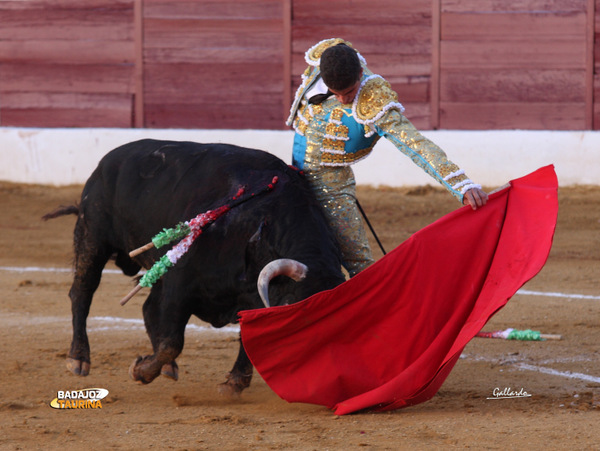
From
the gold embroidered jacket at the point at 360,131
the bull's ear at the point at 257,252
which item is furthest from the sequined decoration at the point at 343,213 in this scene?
the bull's ear at the point at 257,252

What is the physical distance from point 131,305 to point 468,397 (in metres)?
2.74

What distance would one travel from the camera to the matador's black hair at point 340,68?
3482 millimetres

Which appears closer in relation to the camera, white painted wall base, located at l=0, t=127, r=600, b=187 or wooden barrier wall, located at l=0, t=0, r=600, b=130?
white painted wall base, located at l=0, t=127, r=600, b=187

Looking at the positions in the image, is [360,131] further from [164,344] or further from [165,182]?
[164,344]

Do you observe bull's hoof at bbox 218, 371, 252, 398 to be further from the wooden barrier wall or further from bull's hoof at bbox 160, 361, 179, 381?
the wooden barrier wall

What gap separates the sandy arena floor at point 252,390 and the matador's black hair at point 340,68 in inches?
46.7

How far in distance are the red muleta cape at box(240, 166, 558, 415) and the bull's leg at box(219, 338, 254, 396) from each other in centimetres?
48

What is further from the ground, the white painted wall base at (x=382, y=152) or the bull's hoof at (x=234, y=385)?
the bull's hoof at (x=234, y=385)

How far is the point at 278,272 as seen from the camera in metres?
3.41

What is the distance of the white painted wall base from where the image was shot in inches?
338

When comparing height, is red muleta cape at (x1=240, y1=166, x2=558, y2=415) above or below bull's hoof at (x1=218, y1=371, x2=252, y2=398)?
above

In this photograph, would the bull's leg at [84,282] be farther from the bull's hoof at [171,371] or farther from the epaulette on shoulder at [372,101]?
the epaulette on shoulder at [372,101]

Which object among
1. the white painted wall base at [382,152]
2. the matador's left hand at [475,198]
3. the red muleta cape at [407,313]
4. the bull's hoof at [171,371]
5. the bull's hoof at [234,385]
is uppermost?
the matador's left hand at [475,198]

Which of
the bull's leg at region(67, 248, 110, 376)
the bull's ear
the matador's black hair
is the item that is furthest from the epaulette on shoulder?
the bull's leg at region(67, 248, 110, 376)
